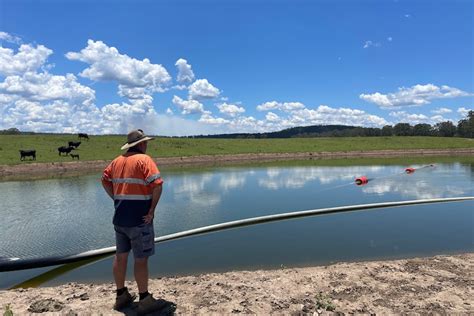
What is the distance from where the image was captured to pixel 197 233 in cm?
1099

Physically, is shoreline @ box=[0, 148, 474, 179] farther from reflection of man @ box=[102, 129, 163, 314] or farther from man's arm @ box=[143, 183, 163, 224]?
man's arm @ box=[143, 183, 163, 224]

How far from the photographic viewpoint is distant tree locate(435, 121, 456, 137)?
14275 cm

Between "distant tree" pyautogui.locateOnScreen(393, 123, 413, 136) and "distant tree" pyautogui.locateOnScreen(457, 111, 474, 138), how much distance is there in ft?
55.4

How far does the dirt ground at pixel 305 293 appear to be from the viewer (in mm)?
5379

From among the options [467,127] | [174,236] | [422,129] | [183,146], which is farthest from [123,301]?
[422,129]

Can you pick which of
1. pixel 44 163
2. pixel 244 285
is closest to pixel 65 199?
pixel 244 285

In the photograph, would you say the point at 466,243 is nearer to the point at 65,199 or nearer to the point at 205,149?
the point at 65,199

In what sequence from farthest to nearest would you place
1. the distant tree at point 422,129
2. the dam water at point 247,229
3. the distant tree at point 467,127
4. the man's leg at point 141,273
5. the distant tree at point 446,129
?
the distant tree at point 422,129
the distant tree at point 446,129
the distant tree at point 467,127
the dam water at point 247,229
the man's leg at point 141,273

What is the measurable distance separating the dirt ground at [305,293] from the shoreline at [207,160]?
34725 mm

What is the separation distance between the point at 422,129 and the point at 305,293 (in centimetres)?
16324

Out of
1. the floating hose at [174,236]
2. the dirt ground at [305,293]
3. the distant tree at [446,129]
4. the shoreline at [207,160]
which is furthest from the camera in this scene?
the distant tree at [446,129]

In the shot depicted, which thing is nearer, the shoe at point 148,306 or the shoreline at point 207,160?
the shoe at point 148,306

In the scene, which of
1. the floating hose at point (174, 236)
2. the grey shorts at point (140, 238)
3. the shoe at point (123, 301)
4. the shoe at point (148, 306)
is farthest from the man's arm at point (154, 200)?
the floating hose at point (174, 236)

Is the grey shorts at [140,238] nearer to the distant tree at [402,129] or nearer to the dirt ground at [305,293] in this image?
the dirt ground at [305,293]
